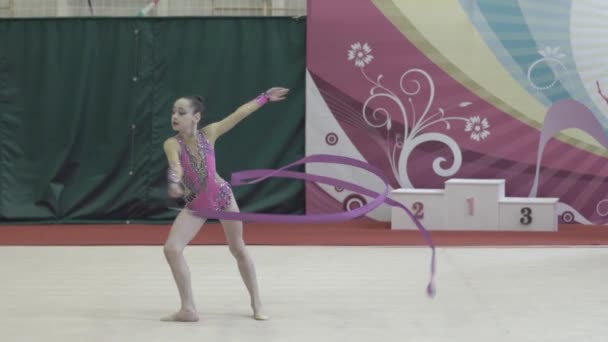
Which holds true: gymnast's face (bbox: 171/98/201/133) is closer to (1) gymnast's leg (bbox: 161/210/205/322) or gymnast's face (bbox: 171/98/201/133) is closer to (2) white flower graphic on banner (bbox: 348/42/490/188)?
(1) gymnast's leg (bbox: 161/210/205/322)

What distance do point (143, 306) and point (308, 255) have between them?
251 centimetres

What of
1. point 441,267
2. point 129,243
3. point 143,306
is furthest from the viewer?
point 129,243

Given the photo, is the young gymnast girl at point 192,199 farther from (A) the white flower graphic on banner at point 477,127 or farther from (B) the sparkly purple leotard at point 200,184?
(A) the white flower graphic on banner at point 477,127

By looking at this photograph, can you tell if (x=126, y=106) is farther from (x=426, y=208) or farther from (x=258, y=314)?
(x=258, y=314)

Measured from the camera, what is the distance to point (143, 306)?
5180mm

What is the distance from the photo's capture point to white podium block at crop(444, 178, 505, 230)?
927cm

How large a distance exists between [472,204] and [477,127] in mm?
938

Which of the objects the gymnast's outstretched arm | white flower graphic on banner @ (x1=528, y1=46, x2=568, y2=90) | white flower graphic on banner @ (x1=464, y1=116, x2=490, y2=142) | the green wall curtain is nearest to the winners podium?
white flower graphic on banner @ (x1=464, y1=116, x2=490, y2=142)

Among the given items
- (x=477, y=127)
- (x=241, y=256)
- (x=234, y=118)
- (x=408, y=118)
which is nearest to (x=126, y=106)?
(x=408, y=118)

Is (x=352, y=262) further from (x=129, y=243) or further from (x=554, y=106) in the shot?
(x=554, y=106)

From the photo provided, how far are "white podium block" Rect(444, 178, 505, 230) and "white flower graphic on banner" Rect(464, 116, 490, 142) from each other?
637mm

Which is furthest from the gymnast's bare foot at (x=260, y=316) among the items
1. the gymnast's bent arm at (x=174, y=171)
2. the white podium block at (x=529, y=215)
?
the white podium block at (x=529, y=215)

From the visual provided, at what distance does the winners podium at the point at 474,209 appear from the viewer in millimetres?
9211

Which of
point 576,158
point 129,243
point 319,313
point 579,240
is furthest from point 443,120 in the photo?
point 319,313
